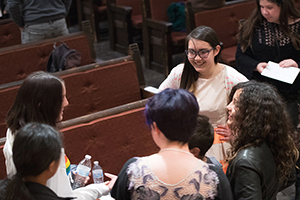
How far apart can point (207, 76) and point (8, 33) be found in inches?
126

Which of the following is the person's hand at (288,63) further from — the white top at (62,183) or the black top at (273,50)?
the white top at (62,183)

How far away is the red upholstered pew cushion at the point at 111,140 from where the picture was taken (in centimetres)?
238

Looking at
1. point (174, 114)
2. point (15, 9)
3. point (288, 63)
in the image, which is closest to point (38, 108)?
point (174, 114)

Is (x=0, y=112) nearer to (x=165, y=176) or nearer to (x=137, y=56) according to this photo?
(x=137, y=56)

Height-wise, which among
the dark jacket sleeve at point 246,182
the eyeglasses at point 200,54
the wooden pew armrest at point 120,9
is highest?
the eyeglasses at point 200,54

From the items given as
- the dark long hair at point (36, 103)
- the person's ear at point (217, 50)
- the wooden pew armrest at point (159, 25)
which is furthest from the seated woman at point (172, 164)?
the wooden pew armrest at point (159, 25)

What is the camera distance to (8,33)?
4.70 metres

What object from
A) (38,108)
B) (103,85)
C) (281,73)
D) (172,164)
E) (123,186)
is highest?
(38,108)

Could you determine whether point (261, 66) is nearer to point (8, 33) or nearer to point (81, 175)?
point (81, 175)

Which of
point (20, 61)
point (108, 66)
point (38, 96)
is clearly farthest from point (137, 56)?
point (38, 96)

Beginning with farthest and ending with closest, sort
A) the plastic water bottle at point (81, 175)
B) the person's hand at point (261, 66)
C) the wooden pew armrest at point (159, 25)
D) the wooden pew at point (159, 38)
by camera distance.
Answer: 1. the wooden pew at point (159, 38)
2. the wooden pew armrest at point (159, 25)
3. the person's hand at point (261, 66)
4. the plastic water bottle at point (81, 175)

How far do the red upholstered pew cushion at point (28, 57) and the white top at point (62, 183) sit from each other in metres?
2.07

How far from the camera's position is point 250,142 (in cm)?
171

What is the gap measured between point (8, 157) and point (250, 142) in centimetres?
113
